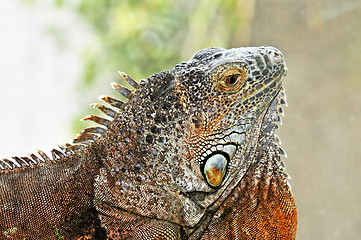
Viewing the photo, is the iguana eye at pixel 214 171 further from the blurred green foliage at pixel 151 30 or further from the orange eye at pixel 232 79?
the blurred green foliage at pixel 151 30

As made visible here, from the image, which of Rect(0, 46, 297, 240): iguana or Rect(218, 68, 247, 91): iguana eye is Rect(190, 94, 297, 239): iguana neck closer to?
Rect(0, 46, 297, 240): iguana

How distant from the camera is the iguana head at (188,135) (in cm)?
185

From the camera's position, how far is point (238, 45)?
6.25 metres

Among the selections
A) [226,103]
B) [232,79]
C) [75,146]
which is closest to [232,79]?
[232,79]

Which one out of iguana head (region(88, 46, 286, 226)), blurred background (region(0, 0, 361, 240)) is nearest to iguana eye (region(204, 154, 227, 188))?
iguana head (region(88, 46, 286, 226))

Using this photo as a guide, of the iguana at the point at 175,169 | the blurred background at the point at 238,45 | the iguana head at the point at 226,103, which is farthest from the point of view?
the blurred background at the point at 238,45

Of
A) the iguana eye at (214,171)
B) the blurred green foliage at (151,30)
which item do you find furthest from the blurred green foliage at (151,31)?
the iguana eye at (214,171)

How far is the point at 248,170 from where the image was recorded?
6.56ft

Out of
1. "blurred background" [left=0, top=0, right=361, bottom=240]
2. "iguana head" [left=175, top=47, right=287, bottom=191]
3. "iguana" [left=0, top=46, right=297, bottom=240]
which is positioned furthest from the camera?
"blurred background" [left=0, top=0, right=361, bottom=240]

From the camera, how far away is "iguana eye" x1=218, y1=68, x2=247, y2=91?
197 cm

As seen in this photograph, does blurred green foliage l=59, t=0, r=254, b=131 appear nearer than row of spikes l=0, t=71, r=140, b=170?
No

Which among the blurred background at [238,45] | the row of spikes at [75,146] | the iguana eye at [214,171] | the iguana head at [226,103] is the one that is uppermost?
the blurred background at [238,45]

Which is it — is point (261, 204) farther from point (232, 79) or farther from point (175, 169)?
point (232, 79)

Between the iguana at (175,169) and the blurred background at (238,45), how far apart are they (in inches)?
123
